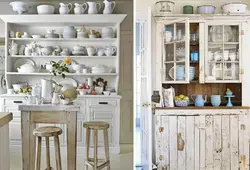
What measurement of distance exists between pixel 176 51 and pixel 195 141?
3.62 feet

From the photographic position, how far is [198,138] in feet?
11.6

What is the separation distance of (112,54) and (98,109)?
3.17 feet

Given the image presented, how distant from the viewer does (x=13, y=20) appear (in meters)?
5.09

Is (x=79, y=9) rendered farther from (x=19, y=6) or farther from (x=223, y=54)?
(x=223, y=54)

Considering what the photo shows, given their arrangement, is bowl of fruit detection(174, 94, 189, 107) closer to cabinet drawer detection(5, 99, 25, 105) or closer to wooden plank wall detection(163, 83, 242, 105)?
wooden plank wall detection(163, 83, 242, 105)

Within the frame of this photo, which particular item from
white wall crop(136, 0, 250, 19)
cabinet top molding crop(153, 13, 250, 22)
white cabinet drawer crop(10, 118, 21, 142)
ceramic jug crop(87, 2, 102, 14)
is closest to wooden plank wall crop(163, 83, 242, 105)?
cabinet top molding crop(153, 13, 250, 22)

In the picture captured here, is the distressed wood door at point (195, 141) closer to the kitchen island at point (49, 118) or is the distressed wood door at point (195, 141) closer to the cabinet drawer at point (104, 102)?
the kitchen island at point (49, 118)

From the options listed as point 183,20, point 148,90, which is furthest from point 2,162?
point 183,20

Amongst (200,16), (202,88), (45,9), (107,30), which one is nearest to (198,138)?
(202,88)

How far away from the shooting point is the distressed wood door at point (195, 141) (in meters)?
3.52

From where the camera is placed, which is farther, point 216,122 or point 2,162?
point 216,122

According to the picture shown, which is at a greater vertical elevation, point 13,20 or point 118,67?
point 13,20

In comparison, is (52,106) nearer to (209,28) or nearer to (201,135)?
(201,135)

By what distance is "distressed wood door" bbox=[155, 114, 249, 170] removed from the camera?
3518 mm
